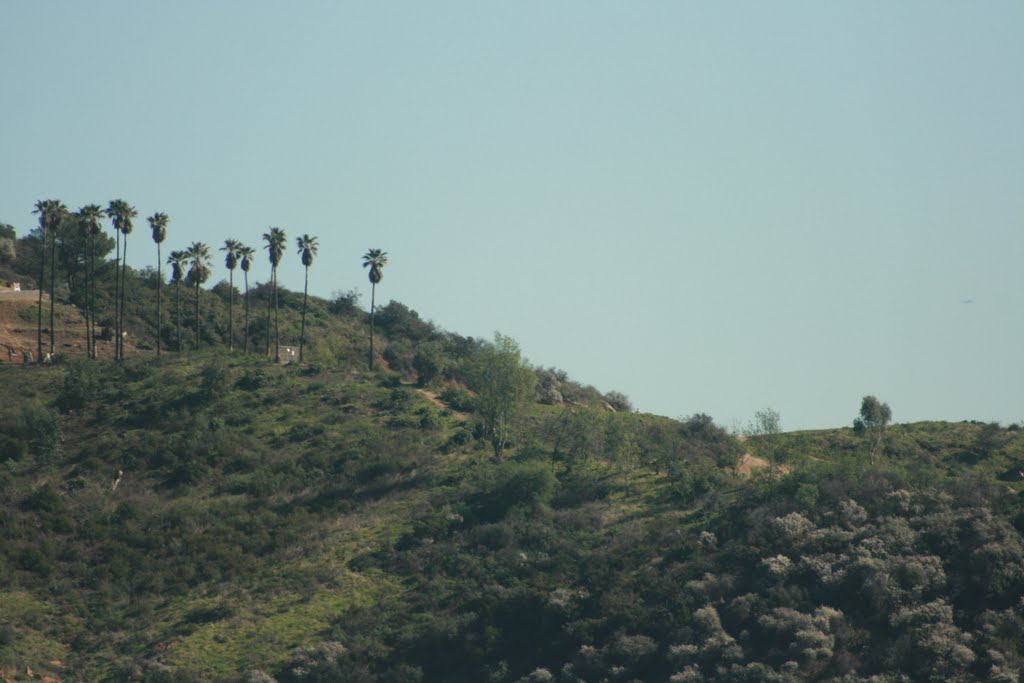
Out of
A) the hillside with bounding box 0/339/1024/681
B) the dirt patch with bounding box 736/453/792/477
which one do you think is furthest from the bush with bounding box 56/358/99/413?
the dirt patch with bounding box 736/453/792/477

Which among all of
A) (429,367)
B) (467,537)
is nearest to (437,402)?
(429,367)

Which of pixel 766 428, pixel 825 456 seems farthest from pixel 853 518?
pixel 766 428

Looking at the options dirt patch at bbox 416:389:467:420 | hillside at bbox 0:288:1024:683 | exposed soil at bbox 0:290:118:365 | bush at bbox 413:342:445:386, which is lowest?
hillside at bbox 0:288:1024:683

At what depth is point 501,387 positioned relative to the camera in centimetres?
10756

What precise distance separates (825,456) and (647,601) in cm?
3146

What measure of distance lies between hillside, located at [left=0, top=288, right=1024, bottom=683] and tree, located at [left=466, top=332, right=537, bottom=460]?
155 centimetres

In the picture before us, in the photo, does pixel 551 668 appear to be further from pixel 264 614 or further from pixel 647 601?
pixel 264 614

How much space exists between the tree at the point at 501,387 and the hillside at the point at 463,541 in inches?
60.8

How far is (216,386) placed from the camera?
11125 centimetres

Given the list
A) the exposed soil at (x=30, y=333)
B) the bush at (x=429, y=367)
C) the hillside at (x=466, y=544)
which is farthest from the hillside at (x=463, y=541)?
the bush at (x=429, y=367)

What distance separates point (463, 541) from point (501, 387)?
20.8 metres

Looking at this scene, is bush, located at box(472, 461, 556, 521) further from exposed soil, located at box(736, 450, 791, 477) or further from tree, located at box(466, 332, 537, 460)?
exposed soil, located at box(736, 450, 791, 477)

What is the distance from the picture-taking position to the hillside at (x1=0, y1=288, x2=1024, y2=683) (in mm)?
73875

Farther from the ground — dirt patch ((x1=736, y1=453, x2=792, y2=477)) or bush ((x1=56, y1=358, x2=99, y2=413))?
bush ((x1=56, y1=358, x2=99, y2=413))
